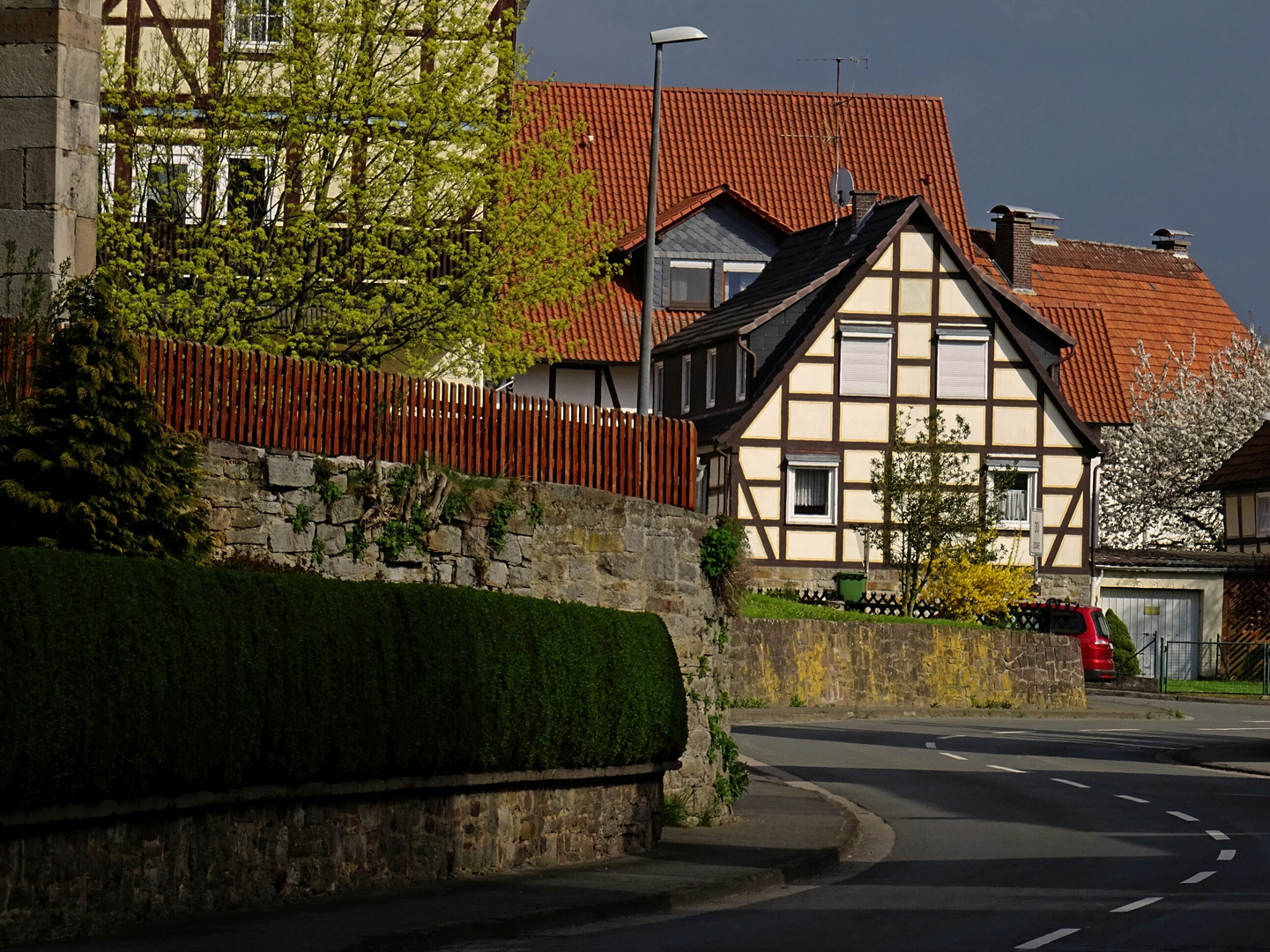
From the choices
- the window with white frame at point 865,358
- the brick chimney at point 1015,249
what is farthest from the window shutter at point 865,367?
the brick chimney at point 1015,249

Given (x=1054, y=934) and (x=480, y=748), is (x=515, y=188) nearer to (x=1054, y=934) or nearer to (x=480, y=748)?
(x=480, y=748)

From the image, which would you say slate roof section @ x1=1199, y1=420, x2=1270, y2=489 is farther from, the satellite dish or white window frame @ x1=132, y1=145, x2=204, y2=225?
white window frame @ x1=132, y1=145, x2=204, y2=225

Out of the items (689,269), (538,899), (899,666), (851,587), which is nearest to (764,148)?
(689,269)

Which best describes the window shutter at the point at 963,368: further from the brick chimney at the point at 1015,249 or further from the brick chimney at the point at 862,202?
the brick chimney at the point at 1015,249

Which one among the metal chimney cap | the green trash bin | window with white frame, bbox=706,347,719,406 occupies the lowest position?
the green trash bin

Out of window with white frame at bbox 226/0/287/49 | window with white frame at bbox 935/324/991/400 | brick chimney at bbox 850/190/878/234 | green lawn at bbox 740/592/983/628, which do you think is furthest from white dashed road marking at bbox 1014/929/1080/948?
brick chimney at bbox 850/190/878/234

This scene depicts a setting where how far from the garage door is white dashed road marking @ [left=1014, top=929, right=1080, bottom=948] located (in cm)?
4676

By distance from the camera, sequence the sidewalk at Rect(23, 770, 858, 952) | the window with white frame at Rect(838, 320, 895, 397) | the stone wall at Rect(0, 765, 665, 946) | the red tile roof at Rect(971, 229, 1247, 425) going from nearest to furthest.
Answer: the stone wall at Rect(0, 765, 665, 946) < the sidewalk at Rect(23, 770, 858, 952) < the window with white frame at Rect(838, 320, 895, 397) < the red tile roof at Rect(971, 229, 1247, 425)

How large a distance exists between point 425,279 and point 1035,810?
1202 cm

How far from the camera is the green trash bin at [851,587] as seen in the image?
46844 millimetres

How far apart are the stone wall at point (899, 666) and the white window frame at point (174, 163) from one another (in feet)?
40.8

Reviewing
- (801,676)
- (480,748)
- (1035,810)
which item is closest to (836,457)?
(801,676)

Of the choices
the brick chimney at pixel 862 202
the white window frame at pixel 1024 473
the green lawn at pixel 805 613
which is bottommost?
the green lawn at pixel 805 613

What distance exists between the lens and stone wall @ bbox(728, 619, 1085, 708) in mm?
37562
